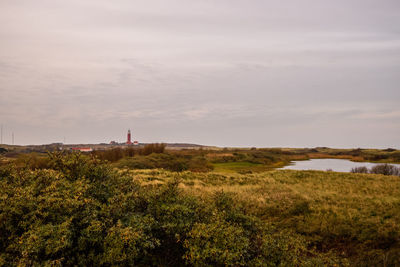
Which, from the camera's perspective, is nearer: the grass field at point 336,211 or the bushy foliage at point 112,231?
the bushy foliage at point 112,231

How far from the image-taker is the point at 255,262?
7113mm

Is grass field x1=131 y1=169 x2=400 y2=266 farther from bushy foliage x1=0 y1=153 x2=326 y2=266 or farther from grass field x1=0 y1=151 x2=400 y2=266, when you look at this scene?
bushy foliage x1=0 y1=153 x2=326 y2=266

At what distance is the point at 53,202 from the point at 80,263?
1.79 m

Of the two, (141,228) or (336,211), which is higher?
(141,228)

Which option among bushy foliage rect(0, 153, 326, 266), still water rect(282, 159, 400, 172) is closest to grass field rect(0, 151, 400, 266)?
bushy foliage rect(0, 153, 326, 266)

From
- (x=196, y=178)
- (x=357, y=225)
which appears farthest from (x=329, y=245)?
(x=196, y=178)

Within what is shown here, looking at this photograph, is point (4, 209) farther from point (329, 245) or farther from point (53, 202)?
point (329, 245)

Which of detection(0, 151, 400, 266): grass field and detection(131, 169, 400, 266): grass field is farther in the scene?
detection(131, 169, 400, 266): grass field

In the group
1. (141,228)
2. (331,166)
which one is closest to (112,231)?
(141,228)

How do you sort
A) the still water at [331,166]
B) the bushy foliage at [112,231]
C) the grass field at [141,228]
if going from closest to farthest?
the bushy foliage at [112,231] < the grass field at [141,228] < the still water at [331,166]

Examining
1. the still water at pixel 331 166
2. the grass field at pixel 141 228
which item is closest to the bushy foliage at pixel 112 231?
the grass field at pixel 141 228

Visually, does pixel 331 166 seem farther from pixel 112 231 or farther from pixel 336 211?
pixel 112 231

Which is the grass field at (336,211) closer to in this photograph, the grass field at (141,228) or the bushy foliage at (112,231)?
the grass field at (141,228)

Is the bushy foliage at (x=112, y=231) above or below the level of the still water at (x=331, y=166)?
above
